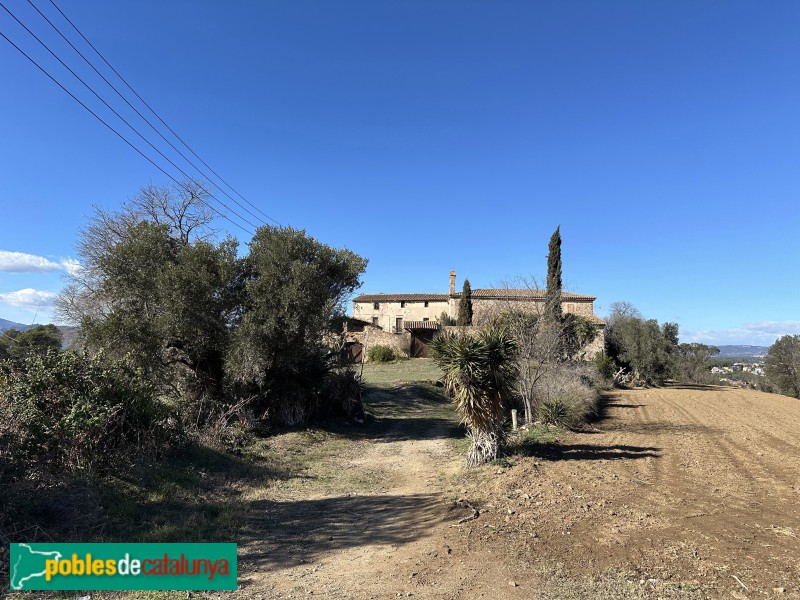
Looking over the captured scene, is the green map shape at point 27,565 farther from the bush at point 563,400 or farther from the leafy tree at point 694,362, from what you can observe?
the leafy tree at point 694,362

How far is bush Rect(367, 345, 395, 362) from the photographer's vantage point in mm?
37875

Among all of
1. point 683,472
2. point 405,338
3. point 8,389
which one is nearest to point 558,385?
point 683,472

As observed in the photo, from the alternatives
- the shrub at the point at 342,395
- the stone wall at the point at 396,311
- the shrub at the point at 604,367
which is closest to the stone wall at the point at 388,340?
the stone wall at the point at 396,311

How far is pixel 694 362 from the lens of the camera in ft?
176

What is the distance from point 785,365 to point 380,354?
44.1m

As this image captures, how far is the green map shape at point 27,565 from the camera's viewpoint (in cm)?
461

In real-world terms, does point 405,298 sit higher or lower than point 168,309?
higher

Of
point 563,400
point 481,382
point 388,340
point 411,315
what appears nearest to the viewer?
point 481,382

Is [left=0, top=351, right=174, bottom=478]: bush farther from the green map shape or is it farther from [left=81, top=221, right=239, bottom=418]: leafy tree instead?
[left=81, top=221, right=239, bottom=418]: leafy tree

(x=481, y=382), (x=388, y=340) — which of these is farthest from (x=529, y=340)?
(x=388, y=340)

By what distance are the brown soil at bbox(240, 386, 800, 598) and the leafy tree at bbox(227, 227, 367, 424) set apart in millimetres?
3950

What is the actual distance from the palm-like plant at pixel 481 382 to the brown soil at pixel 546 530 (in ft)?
2.09

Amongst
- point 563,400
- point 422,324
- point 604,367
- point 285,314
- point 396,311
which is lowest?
point 563,400

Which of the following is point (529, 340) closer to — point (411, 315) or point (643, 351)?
point (643, 351)
